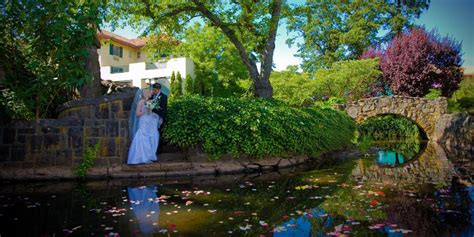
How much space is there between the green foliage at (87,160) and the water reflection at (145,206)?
1545mm

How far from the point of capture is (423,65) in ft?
66.0

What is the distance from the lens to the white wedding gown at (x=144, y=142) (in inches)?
277

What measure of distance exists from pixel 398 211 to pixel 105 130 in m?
5.60

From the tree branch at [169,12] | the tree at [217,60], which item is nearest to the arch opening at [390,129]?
the tree branch at [169,12]

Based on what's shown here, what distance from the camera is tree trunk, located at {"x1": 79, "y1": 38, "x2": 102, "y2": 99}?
7855 mm

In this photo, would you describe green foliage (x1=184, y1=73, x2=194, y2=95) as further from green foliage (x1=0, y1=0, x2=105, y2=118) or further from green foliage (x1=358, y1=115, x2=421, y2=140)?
green foliage (x1=0, y1=0, x2=105, y2=118)

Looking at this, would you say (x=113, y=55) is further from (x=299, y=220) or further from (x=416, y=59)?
(x=299, y=220)

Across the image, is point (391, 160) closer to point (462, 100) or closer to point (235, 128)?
point (235, 128)

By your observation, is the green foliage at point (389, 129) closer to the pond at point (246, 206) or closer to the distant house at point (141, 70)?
the pond at point (246, 206)

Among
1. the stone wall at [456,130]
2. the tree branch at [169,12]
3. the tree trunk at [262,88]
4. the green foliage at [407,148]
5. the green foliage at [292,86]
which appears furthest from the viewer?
the green foliage at [292,86]

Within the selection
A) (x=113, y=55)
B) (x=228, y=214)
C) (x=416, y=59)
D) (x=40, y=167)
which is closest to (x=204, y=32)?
(x=113, y=55)

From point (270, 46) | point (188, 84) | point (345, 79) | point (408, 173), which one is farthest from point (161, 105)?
point (188, 84)

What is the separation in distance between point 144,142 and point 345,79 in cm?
1333

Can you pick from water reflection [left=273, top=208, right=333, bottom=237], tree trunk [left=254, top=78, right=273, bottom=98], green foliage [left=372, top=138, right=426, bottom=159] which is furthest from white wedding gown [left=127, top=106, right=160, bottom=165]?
green foliage [left=372, top=138, right=426, bottom=159]
